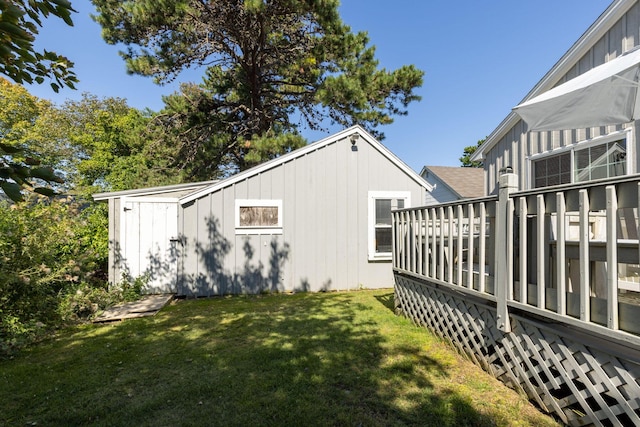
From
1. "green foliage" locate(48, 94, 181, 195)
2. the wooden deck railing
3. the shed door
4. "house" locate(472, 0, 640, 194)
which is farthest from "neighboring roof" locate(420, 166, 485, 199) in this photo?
"green foliage" locate(48, 94, 181, 195)

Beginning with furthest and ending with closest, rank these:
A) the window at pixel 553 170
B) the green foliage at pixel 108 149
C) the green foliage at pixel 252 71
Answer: the green foliage at pixel 108 149
the green foliage at pixel 252 71
the window at pixel 553 170

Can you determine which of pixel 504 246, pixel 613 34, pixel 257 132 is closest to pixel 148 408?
pixel 504 246

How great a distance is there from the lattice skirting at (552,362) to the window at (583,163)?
131 inches

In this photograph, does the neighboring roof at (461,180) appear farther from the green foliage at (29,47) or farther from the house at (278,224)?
the green foliage at (29,47)

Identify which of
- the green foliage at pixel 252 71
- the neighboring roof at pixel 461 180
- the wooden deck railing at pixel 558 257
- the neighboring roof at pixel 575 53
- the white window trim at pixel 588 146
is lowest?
the wooden deck railing at pixel 558 257

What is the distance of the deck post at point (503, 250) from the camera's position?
106 inches

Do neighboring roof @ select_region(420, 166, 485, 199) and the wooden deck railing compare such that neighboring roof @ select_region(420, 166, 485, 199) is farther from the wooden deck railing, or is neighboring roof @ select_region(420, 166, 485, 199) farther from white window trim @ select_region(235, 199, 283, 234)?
the wooden deck railing

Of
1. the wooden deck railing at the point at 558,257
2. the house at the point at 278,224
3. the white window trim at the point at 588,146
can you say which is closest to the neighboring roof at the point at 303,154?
the house at the point at 278,224

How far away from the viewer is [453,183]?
14.1 meters

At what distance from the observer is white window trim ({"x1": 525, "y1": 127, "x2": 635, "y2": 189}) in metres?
4.30

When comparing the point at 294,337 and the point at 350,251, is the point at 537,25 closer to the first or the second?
the point at 350,251

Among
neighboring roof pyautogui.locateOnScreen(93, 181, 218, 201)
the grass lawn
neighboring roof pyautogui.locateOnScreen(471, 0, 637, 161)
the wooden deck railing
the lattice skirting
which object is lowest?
the grass lawn

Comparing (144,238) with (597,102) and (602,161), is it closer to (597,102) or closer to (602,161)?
(597,102)

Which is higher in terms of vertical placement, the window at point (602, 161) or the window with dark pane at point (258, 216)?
the window at point (602, 161)
